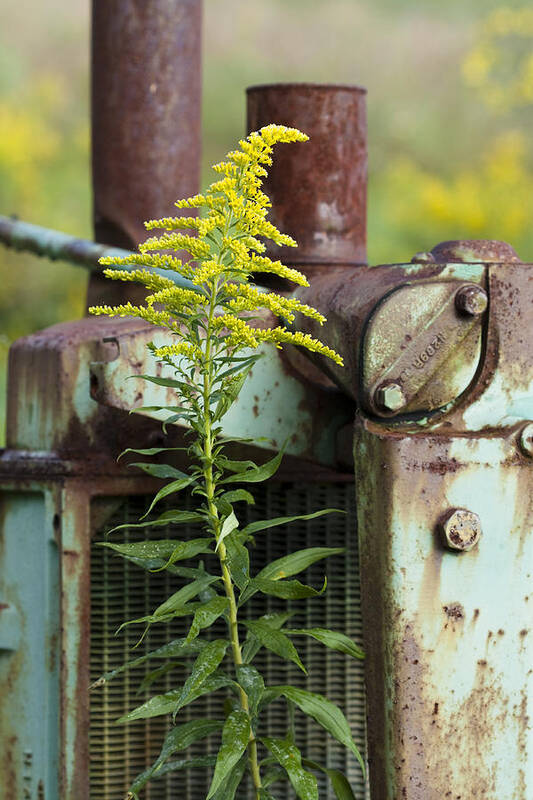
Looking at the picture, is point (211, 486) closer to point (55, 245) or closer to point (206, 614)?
point (206, 614)

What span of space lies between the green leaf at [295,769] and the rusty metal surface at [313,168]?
129 centimetres

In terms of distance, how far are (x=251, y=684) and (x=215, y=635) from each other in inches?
31.3

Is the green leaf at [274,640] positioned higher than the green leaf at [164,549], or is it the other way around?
the green leaf at [164,549]

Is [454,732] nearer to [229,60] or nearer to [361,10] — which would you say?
[229,60]

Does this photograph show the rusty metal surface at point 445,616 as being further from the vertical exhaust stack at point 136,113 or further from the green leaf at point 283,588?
the vertical exhaust stack at point 136,113

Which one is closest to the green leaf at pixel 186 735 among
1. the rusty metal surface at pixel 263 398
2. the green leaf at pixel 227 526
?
the green leaf at pixel 227 526

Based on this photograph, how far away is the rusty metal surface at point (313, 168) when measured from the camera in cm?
328

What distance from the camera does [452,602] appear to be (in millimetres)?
2371

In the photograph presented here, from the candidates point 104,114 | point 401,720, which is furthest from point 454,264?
point 104,114

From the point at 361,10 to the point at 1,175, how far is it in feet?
19.1

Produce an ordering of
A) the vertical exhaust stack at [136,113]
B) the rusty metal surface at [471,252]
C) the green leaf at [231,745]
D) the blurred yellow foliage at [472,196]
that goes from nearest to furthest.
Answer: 1. the green leaf at [231,745]
2. the rusty metal surface at [471,252]
3. the vertical exhaust stack at [136,113]
4. the blurred yellow foliage at [472,196]

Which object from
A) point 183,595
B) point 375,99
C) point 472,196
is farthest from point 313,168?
point 375,99

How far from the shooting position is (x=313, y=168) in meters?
3.32

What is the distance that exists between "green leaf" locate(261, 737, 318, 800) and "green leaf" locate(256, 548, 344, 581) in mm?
281
